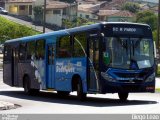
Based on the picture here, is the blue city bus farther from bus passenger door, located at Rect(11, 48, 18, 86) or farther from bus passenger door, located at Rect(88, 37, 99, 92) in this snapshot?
bus passenger door, located at Rect(11, 48, 18, 86)

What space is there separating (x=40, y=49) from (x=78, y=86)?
5156 millimetres

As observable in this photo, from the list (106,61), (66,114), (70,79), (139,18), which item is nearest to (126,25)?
(106,61)

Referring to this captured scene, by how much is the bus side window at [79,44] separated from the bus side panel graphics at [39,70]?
4064 millimetres

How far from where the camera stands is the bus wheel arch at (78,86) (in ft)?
72.3

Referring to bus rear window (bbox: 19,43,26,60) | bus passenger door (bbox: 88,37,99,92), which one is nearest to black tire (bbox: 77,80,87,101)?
bus passenger door (bbox: 88,37,99,92)

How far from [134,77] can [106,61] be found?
1.18 meters

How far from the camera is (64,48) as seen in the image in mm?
23719

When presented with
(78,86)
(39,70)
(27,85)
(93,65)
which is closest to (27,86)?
(27,85)

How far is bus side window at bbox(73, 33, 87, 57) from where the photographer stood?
71.9 ft

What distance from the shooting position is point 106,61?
20.5 metres

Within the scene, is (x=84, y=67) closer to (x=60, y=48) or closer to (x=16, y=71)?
(x=60, y=48)

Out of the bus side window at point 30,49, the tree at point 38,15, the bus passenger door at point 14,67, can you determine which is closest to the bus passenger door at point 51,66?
the bus side window at point 30,49

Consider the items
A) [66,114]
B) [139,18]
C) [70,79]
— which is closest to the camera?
[66,114]

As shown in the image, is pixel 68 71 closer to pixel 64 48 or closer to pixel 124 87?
pixel 64 48
